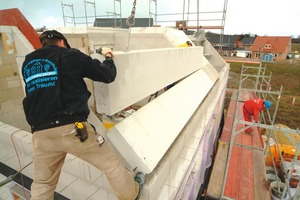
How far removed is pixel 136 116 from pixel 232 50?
5017cm

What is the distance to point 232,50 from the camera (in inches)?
1827

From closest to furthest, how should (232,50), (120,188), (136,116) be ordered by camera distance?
(120,188) → (136,116) → (232,50)

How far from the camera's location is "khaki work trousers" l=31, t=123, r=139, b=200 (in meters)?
1.55

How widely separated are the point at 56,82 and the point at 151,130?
4.65ft

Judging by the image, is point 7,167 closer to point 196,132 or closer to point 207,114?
point 196,132

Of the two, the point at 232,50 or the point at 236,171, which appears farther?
the point at 232,50

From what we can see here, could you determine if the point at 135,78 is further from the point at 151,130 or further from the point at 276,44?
the point at 276,44

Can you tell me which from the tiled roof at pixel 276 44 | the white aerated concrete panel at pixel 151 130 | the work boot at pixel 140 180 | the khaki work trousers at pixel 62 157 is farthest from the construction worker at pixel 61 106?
the tiled roof at pixel 276 44

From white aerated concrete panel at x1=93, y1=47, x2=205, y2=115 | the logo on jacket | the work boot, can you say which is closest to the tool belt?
the logo on jacket

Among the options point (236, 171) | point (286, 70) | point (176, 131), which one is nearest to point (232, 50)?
point (286, 70)

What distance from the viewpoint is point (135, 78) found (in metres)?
2.43

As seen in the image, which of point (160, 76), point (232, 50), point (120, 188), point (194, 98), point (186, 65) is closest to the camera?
point (120, 188)

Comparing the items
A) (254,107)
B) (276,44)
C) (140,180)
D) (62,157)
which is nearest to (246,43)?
(276,44)

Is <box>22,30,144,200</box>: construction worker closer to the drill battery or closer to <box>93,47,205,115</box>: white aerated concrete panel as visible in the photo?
the drill battery
